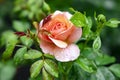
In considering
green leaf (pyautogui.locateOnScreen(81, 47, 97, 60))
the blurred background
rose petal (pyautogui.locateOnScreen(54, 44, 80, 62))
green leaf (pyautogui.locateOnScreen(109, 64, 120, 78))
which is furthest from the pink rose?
the blurred background

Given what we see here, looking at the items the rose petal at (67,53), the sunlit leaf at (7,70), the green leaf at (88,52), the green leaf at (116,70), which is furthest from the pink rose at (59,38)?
the sunlit leaf at (7,70)

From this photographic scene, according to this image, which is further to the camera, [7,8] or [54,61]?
[7,8]

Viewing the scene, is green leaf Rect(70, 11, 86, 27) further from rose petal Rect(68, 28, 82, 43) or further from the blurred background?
the blurred background

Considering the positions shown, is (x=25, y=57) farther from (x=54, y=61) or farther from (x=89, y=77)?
(x=89, y=77)

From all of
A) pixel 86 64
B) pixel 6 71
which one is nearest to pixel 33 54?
pixel 86 64

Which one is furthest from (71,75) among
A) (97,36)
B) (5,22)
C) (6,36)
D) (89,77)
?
(5,22)

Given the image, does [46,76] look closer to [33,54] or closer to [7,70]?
[33,54]
